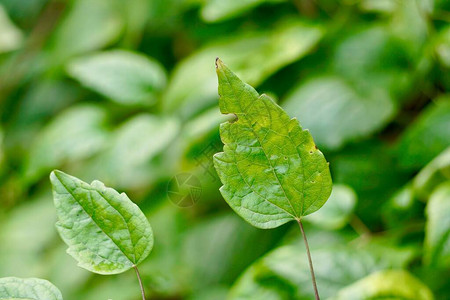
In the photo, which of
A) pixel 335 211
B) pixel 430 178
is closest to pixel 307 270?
pixel 335 211

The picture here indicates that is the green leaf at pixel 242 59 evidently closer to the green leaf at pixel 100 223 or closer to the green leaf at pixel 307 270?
the green leaf at pixel 307 270

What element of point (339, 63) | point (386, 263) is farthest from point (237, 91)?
point (339, 63)

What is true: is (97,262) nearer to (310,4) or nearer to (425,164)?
(425,164)

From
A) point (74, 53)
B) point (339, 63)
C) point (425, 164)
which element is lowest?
point (425, 164)

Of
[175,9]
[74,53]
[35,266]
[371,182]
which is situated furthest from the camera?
[74,53]

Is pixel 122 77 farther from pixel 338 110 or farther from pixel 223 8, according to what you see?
pixel 338 110

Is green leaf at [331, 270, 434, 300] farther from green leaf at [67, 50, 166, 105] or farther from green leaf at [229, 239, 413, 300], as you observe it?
green leaf at [67, 50, 166, 105]

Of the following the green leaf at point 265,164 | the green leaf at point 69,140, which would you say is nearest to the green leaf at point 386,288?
the green leaf at point 265,164

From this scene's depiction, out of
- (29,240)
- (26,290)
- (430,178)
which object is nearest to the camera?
(26,290)
